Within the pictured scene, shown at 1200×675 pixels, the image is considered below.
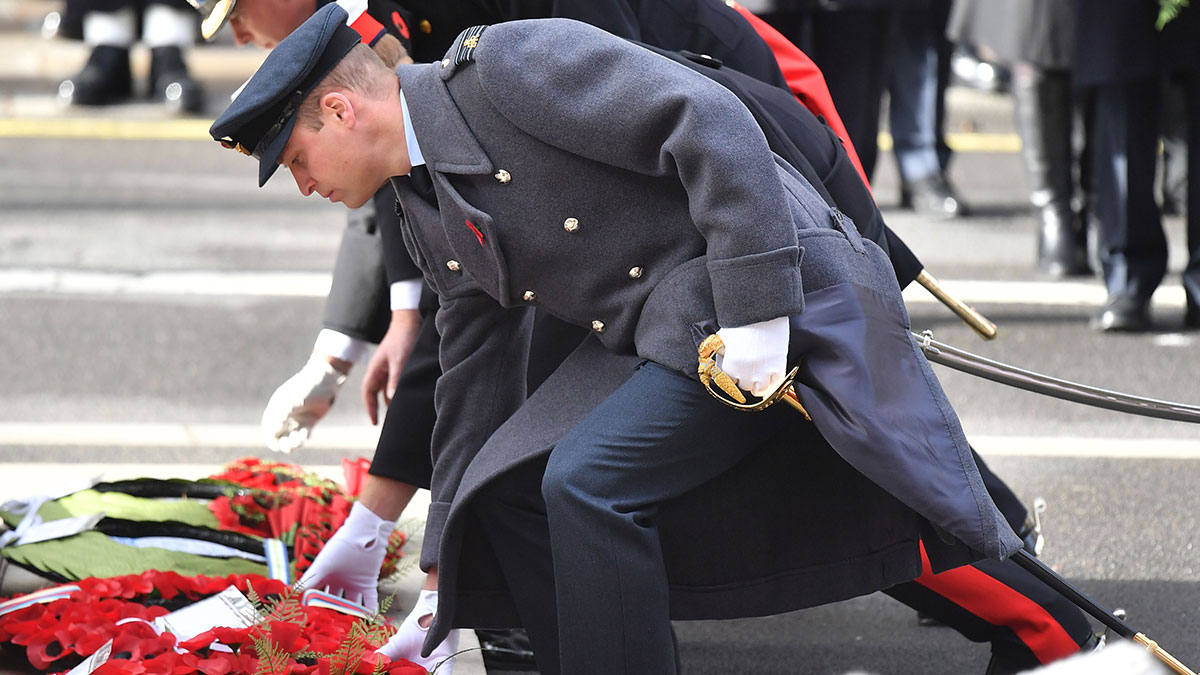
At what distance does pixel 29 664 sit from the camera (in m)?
3.17

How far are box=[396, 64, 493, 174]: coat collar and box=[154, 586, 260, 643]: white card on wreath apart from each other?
1.06 meters

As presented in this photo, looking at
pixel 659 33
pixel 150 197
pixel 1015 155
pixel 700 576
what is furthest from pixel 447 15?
pixel 1015 155

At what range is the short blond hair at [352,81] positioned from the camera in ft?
8.45

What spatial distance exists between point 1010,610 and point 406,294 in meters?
1.43

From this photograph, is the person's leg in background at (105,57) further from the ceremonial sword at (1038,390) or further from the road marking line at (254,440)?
the ceremonial sword at (1038,390)

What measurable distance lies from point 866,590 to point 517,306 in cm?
78

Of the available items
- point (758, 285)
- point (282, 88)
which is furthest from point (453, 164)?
point (758, 285)

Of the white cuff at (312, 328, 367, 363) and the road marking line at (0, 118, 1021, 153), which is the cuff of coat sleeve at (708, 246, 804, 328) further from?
the road marking line at (0, 118, 1021, 153)

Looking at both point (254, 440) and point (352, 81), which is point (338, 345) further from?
point (254, 440)

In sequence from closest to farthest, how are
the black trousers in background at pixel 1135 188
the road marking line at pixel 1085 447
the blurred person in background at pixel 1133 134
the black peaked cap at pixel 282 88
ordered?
the black peaked cap at pixel 282 88 → the road marking line at pixel 1085 447 → the blurred person in background at pixel 1133 134 → the black trousers in background at pixel 1135 188

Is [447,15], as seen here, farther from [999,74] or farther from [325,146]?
[999,74]

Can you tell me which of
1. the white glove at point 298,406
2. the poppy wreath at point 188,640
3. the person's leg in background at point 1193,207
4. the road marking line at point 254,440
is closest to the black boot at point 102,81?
the road marking line at point 254,440

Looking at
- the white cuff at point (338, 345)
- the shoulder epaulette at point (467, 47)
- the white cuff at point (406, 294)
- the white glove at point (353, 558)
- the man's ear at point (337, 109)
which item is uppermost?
the shoulder epaulette at point (467, 47)

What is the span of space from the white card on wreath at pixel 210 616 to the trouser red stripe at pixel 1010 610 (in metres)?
1.33
